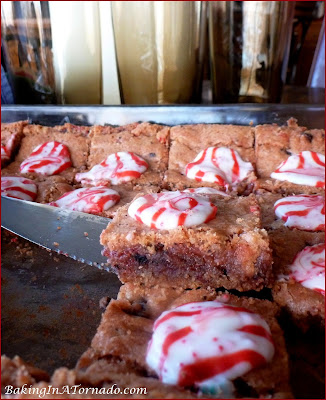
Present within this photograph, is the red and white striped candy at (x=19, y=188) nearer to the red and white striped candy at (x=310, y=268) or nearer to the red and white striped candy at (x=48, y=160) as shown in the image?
the red and white striped candy at (x=48, y=160)

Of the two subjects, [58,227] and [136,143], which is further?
[136,143]

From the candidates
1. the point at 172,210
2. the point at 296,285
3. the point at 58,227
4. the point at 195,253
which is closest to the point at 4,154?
the point at 58,227

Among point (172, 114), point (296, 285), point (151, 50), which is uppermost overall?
point (151, 50)

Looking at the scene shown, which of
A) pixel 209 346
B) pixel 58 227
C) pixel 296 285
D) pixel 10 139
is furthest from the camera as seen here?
pixel 10 139

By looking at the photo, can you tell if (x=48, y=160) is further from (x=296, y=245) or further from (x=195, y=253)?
(x=296, y=245)

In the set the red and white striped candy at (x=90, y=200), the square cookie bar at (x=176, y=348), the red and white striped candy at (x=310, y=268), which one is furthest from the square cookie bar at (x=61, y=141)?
the red and white striped candy at (x=310, y=268)

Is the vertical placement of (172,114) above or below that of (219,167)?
above

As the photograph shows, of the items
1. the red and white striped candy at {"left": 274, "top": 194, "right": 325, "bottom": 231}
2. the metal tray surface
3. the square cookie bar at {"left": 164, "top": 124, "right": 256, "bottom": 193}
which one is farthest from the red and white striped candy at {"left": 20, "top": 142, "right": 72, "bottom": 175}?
the red and white striped candy at {"left": 274, "top": 194, "right": 325, "bottom": 231}

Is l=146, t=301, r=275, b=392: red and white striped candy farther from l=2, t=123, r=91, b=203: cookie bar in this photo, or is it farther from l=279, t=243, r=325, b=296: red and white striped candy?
l=2, t=123, r=91, b=203: cookie bar
